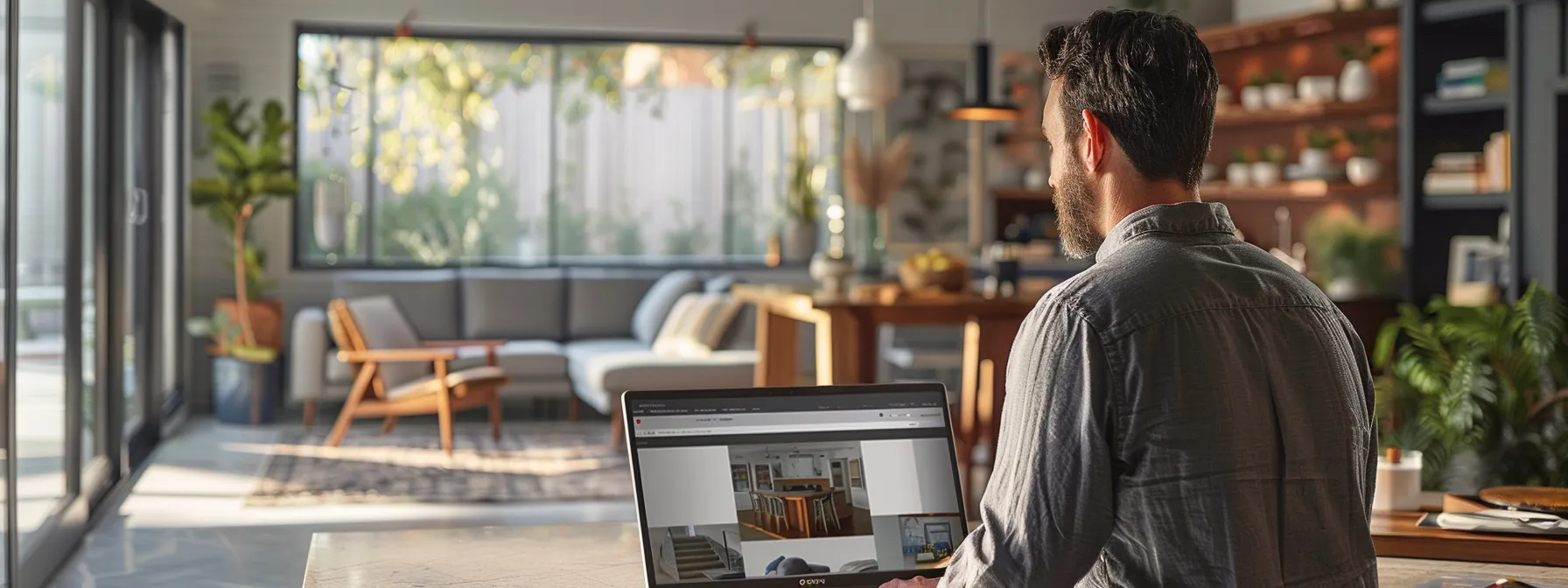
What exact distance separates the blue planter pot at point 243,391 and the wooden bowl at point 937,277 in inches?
165

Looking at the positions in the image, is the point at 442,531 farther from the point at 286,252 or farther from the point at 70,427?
the point at 286,252

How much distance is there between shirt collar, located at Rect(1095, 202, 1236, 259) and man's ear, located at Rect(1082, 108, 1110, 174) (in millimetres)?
53

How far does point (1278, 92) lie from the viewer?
25.0 ft

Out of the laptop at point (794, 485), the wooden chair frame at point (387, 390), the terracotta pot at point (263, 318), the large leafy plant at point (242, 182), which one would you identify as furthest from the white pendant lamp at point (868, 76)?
the laptop at point (794, 485)

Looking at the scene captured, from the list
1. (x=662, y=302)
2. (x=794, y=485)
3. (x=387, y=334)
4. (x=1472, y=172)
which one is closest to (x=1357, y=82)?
(x=1472, y=172)

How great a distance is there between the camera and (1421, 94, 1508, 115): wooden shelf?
18.6 feet

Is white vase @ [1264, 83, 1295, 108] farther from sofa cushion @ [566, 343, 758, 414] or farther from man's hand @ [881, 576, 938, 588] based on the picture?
man's hand @ [881, 576, 938, 588]

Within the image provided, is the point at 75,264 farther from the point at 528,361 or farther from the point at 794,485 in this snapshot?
the point at 794,485

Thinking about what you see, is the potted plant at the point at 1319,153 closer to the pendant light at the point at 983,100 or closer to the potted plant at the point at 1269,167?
the potted plant at the point at 1269,167

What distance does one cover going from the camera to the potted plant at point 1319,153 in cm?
740

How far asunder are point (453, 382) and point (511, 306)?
1.79 metres

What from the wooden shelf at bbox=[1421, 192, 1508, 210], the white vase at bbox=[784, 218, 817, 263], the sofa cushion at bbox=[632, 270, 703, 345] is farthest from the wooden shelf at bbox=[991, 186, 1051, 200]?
the wooden shelf at bbox=[1421, 192, 1508, 210]

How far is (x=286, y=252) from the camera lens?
862 centimetres

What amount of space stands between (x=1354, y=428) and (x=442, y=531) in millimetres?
1096
